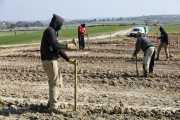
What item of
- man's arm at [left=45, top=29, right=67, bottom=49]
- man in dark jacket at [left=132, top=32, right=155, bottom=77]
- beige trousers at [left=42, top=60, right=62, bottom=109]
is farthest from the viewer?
man in dark jacket at [left=132, top=32, right=155, bottom=77]

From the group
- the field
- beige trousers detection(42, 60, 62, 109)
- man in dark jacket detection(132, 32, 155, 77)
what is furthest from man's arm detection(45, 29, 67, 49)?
man in dark jacket detection(132, 32, 155, 77)

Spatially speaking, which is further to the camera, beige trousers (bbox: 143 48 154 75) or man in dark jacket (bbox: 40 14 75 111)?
beige trousers (bbox: 143 48 154 75)

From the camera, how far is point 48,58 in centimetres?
547

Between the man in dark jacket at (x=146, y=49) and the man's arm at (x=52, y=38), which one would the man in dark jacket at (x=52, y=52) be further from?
the man in dark jacket at (x=146, y=49)

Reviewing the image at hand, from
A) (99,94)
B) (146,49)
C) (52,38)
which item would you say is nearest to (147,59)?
(146,49)

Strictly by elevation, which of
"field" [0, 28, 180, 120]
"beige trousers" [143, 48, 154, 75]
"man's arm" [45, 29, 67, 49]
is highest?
"man's arm" [45, 29, 67, 49]

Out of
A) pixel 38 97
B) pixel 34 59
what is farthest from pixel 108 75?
pixel 34 59

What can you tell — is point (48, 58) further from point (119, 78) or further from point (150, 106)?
point (119, 78)

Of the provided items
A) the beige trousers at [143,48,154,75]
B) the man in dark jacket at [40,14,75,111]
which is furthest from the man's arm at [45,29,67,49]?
the beige trousers at [143,48,154,75]

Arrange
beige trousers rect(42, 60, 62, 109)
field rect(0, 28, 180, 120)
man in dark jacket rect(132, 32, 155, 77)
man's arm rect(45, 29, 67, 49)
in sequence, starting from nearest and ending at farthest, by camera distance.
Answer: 1. man's arm rect(45, 29, 67, 49)
2. beige trousers rect(42, 60, 62, 109)
3. field rect(0, 28, 180, 120)
4. man in dark jacket rect(132, 32, 155, 77)

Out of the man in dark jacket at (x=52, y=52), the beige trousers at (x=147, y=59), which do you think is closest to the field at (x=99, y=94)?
the beige trousers at (x=147, y=59)

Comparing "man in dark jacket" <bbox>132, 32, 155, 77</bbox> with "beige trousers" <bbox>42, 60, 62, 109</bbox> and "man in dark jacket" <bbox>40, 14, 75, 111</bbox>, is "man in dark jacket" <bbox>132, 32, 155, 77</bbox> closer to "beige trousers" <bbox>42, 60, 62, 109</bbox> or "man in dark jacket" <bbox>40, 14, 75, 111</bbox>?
"man in dark jacket" <bbox>40, 14, 75, 111</bbox>

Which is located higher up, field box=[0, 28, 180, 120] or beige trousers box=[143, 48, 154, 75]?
beige trousers box=[143, 48, 154, 75]

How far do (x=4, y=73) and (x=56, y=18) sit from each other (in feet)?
19.3
